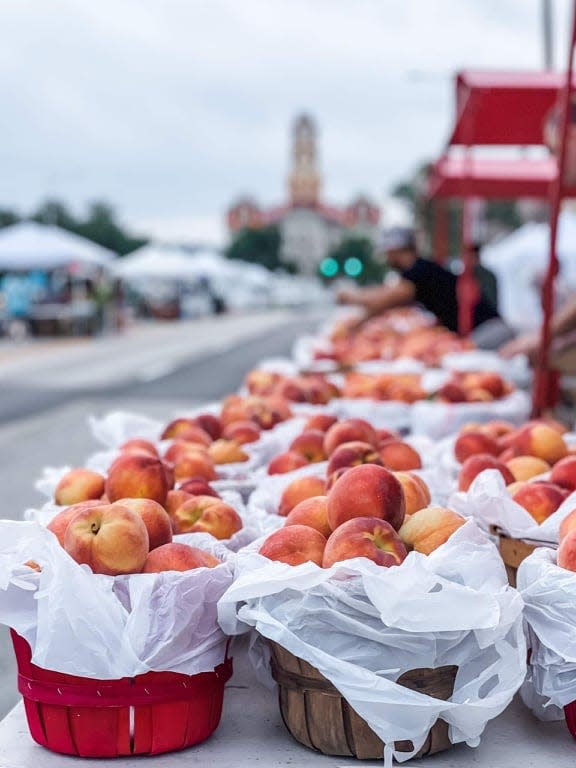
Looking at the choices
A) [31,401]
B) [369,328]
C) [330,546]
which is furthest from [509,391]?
[31,401]

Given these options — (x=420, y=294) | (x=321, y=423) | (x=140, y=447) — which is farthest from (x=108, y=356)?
(x=140, y=447)

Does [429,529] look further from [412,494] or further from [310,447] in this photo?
[310,447]

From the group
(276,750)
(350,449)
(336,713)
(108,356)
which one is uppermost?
(350,449)

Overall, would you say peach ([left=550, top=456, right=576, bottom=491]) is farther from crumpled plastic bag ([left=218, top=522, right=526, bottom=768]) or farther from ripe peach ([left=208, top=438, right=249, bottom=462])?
ripe peach ([left=208, top=438, right=249, bottom=462])

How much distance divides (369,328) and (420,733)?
9.21m

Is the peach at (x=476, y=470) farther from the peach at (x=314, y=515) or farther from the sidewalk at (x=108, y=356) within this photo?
the sidewalk at (x=108, y=356)

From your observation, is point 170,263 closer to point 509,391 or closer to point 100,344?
point 100,344

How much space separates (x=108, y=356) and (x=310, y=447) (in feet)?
64.8

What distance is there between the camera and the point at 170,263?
37781 millimetres

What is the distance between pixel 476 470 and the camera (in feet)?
11.7

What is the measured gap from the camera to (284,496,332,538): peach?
287 cm

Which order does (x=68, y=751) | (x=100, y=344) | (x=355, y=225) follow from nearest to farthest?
(x=68, y=751) < (x=100, y=344) < (x=355, y=225)

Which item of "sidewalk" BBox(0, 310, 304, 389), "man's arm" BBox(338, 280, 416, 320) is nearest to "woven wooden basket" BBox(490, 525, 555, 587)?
"man's arm" BBox(338, 280, 416, 320)

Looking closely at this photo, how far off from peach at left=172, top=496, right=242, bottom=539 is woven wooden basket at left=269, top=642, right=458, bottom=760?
23.1 inches
